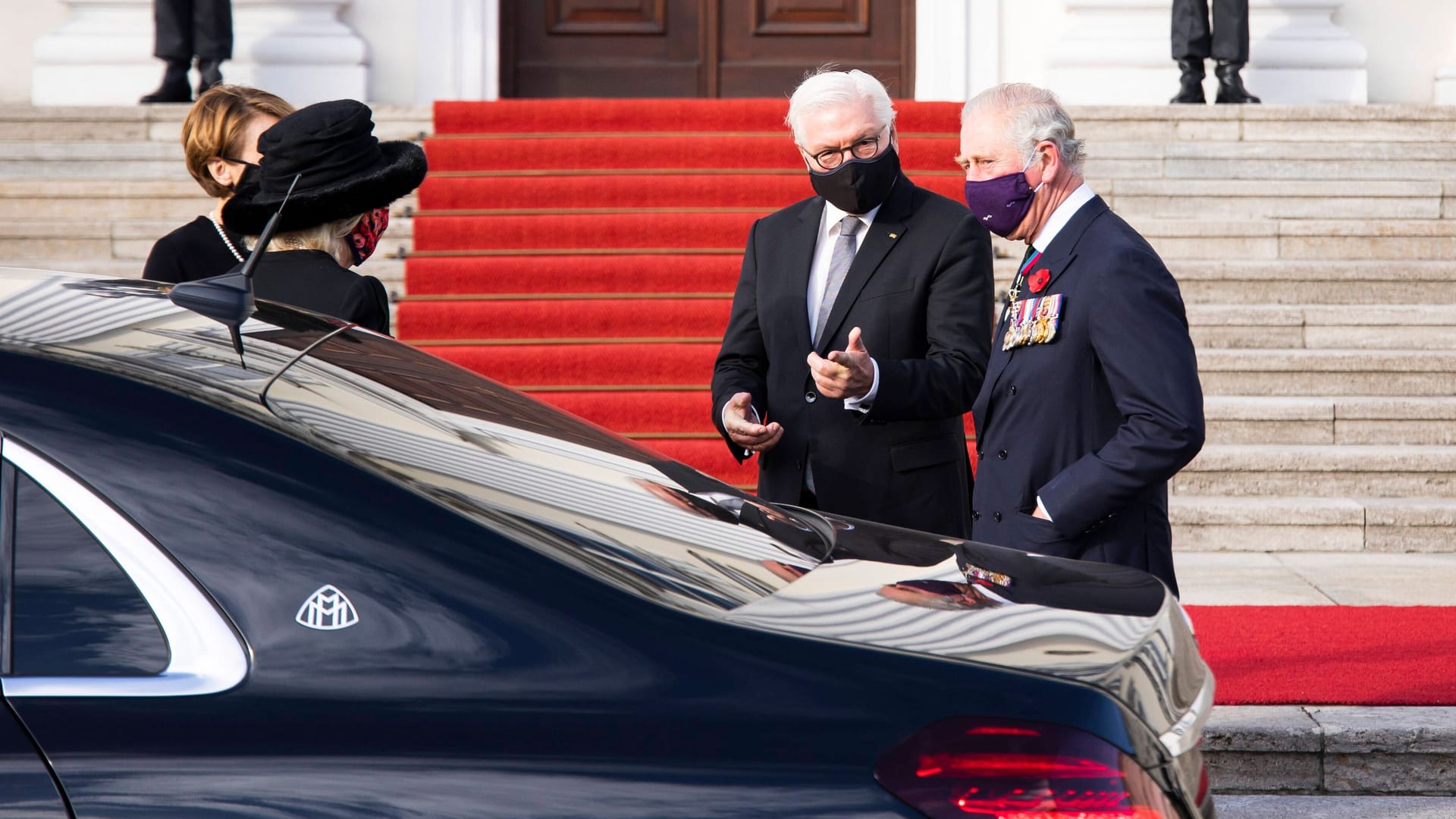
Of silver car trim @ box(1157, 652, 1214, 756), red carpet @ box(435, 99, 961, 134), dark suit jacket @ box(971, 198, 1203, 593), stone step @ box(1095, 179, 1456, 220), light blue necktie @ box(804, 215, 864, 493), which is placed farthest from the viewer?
red carpet @ box(435, 99, 961, 134)

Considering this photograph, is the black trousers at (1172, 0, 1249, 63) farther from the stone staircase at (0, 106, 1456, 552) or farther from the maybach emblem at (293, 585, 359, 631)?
the maybach emblem at (293, 585, 359, 631)

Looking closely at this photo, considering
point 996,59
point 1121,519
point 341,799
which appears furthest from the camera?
point 996,59

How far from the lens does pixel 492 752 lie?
4.65ft

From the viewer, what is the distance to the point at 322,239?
2.66m

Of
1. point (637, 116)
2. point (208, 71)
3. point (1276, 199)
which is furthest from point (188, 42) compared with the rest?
point (1276, 199)

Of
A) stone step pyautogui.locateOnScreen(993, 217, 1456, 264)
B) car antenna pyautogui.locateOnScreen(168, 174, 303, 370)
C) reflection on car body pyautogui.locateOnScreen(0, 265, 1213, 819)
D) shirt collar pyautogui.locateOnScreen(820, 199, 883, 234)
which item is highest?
shirt collar pyautogui.locateOnScreen(820, 199, 883, 234)

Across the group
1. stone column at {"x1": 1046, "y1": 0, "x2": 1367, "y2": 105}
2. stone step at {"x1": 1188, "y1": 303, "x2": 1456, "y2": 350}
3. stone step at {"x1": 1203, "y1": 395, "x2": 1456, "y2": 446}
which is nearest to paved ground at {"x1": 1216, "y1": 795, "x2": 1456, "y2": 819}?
stone step at {"x1": 1203, "y1": 395, "x2": 1456, "y2": 446}

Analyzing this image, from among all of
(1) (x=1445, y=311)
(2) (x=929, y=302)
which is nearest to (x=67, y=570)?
(2) (x=929, y=302)

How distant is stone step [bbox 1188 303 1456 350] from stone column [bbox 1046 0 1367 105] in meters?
2.63

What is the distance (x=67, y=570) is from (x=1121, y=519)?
184cm

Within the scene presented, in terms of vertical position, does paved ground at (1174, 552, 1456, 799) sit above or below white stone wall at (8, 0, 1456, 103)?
below

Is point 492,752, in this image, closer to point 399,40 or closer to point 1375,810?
point 1375,810

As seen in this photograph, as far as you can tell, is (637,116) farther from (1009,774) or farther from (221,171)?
(1009,774)

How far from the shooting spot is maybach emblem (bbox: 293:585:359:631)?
1.47 metres
